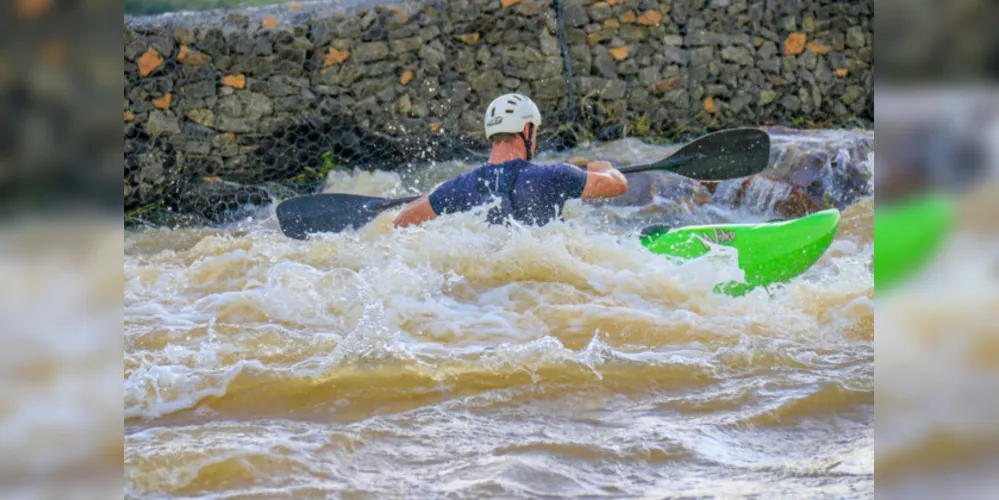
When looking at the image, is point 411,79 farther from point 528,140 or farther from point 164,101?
point 528,140

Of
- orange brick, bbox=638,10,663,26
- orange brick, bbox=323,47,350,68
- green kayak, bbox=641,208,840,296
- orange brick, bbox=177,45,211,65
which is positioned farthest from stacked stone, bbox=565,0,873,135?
green kayak, bbox=641,208,840,296

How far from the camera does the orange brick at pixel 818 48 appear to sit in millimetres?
7082

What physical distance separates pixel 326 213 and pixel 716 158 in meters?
1.90

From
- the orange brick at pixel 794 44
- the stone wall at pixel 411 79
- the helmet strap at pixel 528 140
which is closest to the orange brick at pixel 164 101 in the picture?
the stone wall at pixel 411 79

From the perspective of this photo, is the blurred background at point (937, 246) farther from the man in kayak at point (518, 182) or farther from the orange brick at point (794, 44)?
the orange brick at point (794, 44)

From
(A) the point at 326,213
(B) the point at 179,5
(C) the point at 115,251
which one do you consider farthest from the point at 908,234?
(B) the point at 179,5

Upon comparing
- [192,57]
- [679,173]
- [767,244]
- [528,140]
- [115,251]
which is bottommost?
[767,244]

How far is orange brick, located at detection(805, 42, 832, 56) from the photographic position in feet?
23.2

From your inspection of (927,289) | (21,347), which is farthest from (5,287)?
(927,289)

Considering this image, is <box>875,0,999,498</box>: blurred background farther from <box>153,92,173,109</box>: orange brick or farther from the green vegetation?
the green vegetation

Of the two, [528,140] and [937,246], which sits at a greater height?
[937,246]

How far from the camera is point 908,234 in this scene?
1.72 feet

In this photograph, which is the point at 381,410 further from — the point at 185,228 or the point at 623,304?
the point at 185,228

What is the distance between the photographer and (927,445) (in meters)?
0.54
